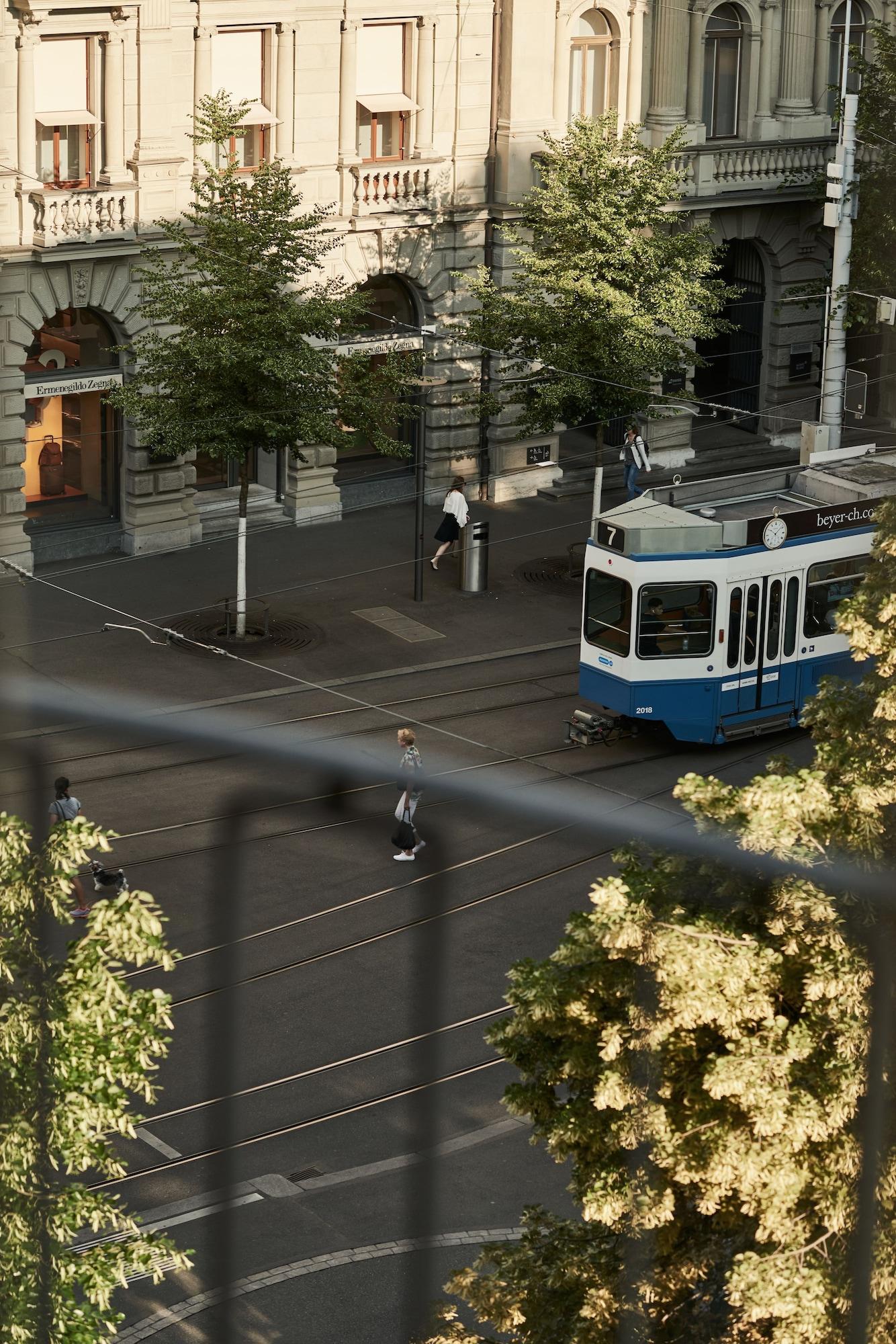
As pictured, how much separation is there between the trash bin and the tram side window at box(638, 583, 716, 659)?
6367 millimetres

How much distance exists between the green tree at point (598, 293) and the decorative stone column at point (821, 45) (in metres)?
8.96

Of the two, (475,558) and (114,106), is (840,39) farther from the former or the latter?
(114,106)

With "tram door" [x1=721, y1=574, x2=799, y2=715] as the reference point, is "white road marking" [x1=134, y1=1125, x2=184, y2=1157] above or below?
below

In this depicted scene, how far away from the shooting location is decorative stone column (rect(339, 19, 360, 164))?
34.2 meters

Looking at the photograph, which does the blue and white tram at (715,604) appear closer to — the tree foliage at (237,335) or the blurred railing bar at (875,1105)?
the tree foliage at (237,335)

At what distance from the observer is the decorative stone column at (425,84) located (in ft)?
116

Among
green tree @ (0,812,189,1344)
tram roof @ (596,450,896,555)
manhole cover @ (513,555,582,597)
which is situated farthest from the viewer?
manhole cover @ (513,555,582,597)

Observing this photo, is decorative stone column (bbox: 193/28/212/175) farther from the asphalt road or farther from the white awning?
the asphalt road

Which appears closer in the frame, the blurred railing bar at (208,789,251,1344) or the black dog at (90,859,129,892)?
the blurred railing bar at (208,789,251,1344)

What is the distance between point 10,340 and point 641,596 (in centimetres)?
1106

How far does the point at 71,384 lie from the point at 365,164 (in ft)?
22.8

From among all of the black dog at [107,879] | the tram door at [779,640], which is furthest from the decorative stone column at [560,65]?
the black dog at [107,879]

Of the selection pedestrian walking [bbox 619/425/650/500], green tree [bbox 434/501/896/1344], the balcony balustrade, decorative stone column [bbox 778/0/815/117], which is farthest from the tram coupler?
decorative stone column [bbox 778/0/815/117]

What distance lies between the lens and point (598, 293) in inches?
1265
